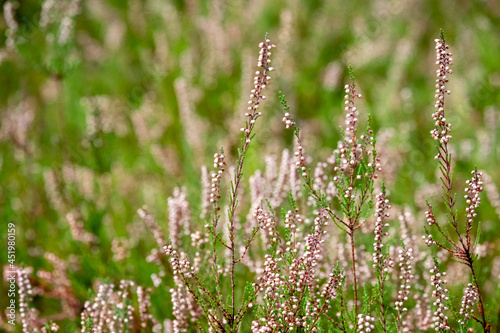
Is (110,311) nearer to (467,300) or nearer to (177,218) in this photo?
(177,218)

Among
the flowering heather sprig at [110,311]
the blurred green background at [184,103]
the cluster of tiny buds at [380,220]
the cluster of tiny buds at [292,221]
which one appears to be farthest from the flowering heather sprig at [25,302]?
the cluster of tiny buds at [380,220]

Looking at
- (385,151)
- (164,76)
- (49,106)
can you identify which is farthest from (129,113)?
(385,151)

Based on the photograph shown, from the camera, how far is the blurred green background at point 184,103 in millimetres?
4293

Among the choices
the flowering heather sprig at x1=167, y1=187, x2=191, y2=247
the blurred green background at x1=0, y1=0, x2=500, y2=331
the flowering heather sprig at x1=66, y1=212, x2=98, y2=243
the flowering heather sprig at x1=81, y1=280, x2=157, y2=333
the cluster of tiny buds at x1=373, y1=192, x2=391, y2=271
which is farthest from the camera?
the blurred green background at x1=0, y1=0, x2=500, y2=331

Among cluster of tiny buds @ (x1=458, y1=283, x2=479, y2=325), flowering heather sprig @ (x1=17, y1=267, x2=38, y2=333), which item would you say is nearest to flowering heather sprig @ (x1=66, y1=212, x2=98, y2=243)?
flowering heather sprig @ (x1=17, y1=267, x2=38, y2=333)

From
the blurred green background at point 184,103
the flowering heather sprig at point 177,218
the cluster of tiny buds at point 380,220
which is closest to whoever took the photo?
the cluster of tiny buds at point 380,220

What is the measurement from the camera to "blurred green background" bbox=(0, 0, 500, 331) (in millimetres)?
4293

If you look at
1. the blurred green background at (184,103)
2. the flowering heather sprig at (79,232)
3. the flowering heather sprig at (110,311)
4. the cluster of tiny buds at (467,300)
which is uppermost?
the blurred green background at (184,103)

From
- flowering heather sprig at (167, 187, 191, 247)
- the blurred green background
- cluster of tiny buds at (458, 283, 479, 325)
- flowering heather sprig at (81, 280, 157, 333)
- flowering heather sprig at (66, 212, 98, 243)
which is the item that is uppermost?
the blurred green background

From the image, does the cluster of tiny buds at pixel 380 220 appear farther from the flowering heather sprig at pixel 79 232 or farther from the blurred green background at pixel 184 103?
the flowering heather sprig at pixel 79 232

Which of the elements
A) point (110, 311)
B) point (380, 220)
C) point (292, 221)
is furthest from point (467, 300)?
point (110, 311)

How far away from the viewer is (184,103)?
512cm

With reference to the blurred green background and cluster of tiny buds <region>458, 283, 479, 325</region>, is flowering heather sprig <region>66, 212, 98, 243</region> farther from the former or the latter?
cluster of tiny buds <region>458, 283, 479, 325</region>

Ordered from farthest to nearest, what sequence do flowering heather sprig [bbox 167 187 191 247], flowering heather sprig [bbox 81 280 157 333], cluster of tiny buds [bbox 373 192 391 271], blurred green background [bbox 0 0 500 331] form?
blurred green background [bbox 0 0 500 331] → flowering heather sprig [bbox 167 187 191 247] → flowering heather sprig [bbox 81 280 157 333] → cluster of tiny buds [bbox 373 192 391 271]
